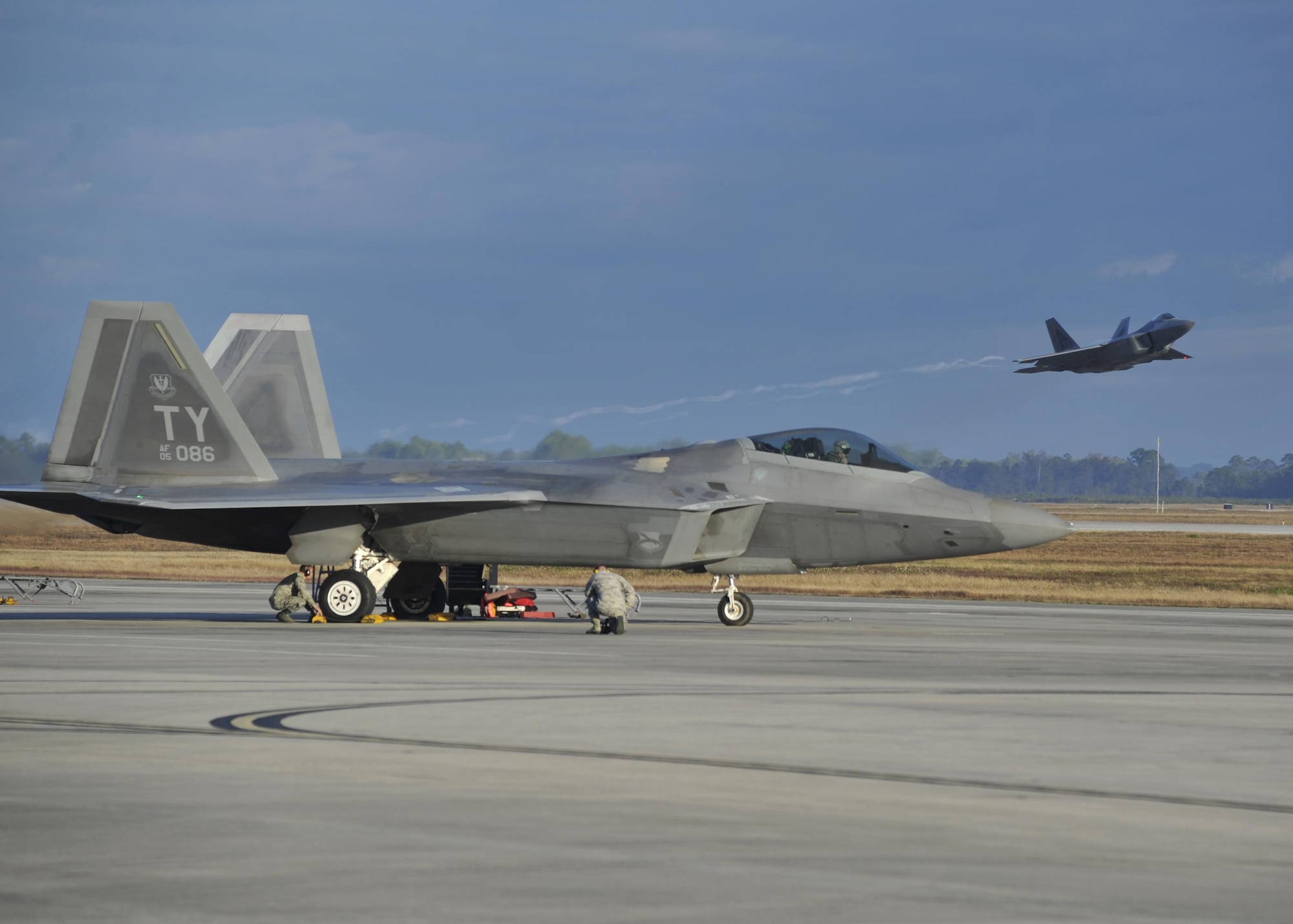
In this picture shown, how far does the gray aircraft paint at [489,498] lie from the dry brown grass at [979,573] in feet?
27.6

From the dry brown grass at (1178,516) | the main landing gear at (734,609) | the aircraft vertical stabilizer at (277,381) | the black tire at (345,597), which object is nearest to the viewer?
the main landing gear at (734,609)

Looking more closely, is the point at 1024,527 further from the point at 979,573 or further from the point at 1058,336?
the point at 1058,336

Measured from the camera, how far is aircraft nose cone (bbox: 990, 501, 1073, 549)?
25062mm

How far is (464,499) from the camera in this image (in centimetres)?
2497

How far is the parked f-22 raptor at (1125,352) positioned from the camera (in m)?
95.7

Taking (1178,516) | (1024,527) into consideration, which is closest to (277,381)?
(1024,527)

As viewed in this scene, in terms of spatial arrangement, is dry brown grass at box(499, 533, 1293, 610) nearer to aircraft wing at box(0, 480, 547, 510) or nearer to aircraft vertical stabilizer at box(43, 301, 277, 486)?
aircraft wing at box(0, 480, 547, 510)

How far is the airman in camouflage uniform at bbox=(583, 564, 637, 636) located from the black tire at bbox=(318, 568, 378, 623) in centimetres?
477

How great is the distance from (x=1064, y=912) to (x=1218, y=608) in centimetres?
3146

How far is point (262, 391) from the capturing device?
33.2m

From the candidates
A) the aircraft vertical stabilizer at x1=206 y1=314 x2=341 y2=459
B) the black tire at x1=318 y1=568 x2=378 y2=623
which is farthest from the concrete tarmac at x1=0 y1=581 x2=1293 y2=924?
the aircraft vertical stabilizer at x1=206 y1=314 x2=341 y2=459

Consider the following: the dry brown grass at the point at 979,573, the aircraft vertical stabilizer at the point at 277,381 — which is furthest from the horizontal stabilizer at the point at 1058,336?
the aircraft vertical stabilizer at the point at 277,381

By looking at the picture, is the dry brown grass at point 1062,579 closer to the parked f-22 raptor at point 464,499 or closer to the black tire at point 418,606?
the parked f-22 raptor at point 464,499

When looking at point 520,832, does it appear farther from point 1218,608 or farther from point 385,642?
point 1218,608
